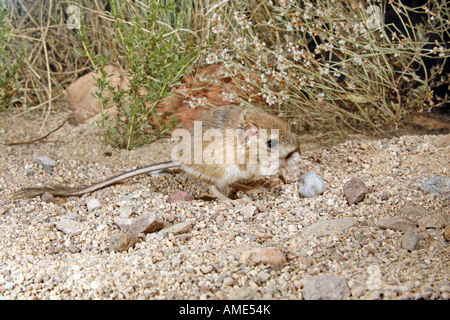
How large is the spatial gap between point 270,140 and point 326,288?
1.43 meters

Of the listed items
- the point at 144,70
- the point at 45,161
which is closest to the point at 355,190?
the point at 144,70

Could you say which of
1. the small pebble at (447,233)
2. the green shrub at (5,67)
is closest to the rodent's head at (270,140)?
the small pebble at (447,233)

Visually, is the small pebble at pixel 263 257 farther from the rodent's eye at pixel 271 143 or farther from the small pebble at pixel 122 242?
the rodent's eye at pixel 271 143

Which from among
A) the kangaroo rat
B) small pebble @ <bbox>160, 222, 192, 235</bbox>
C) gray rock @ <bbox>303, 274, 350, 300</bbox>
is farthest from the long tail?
gray rock @ <bbox>303, 274, 350, 300</bbox>

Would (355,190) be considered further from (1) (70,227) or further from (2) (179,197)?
(1) (70,227)

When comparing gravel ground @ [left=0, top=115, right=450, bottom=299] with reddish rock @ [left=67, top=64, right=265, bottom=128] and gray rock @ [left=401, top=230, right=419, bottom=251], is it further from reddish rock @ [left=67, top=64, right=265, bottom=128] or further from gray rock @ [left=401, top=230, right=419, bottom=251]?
reddish rock @ [left=67, top=64, right=265, bottom=128]

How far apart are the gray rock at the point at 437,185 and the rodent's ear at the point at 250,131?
1108mm

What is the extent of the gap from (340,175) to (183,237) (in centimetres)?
138

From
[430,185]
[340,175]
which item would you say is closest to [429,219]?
[430,185]

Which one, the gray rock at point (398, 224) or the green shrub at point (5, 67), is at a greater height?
the green shrub at point (5, 67)

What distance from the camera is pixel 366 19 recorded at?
10.9ft

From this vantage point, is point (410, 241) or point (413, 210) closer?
point (410, 241)

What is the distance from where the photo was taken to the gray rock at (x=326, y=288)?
1.81 m

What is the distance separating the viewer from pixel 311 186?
304 centimetres
